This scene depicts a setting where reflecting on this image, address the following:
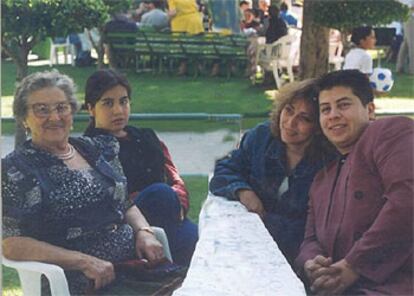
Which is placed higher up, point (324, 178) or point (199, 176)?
point (324, 178)

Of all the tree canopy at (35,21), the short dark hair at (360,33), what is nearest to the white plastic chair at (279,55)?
the short dark hair at (360,33)

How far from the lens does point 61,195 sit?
2.69 metres

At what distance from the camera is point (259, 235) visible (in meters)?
2.72

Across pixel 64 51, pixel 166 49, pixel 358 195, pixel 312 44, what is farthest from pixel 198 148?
pixel 358 195

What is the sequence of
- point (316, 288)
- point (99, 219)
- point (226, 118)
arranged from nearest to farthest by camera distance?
point (316, 288) < point (99, 219) < point (226, 118)

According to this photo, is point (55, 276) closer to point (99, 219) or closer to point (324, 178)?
point (99, 219)

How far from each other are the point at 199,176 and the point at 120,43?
0.93 metres

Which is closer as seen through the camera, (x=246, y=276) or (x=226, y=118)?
(x=246, y=276)

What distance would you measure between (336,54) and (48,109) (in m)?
2.21

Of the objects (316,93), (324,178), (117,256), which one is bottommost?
(117,256)

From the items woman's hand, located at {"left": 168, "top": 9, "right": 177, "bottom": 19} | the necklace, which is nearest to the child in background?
woman's hand, located at {"left": 168, "top": 9, "right": 177, "bottom": 19}

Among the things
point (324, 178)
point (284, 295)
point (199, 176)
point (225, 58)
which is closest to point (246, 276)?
point (284, 295)

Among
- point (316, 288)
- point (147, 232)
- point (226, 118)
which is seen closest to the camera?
point (316, 288)

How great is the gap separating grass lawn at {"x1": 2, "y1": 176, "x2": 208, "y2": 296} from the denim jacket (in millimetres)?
351
